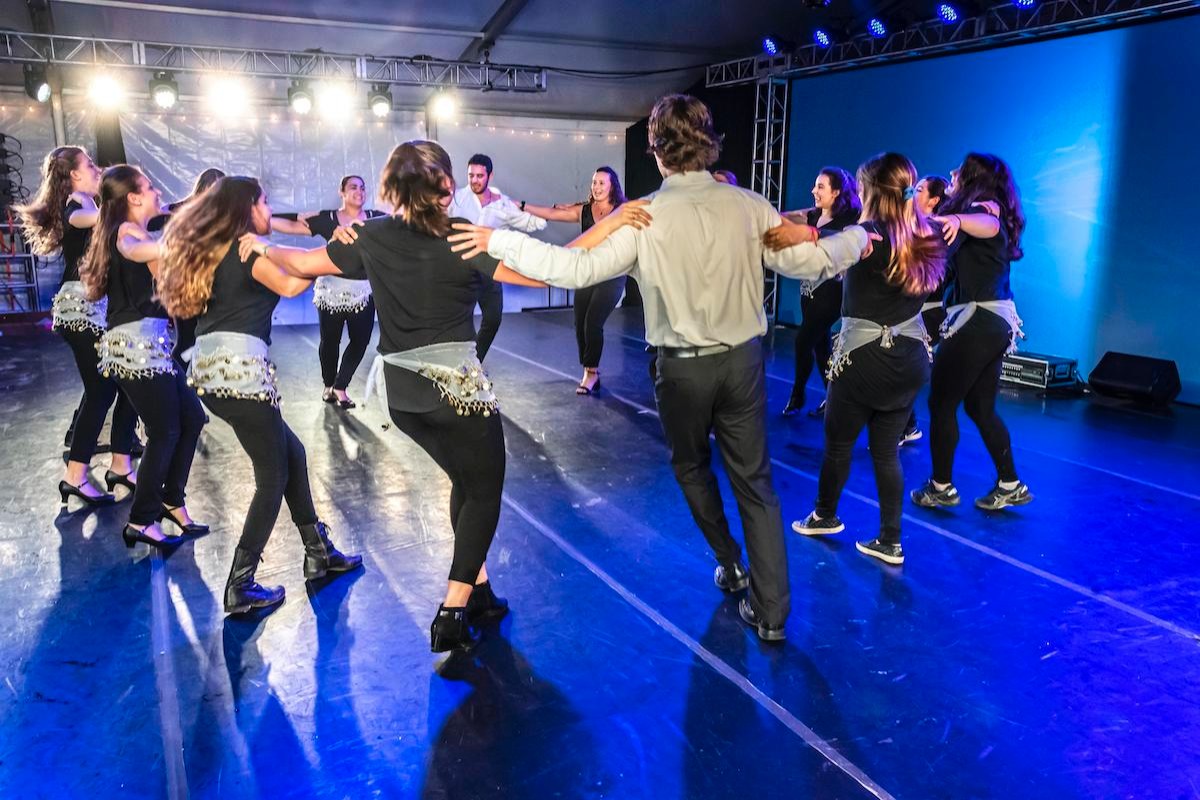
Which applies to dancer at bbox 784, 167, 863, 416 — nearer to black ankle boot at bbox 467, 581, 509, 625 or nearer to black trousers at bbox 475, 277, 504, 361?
black trousers at bbox 475, 277, 504, 361

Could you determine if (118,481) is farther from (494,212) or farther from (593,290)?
(593,290)

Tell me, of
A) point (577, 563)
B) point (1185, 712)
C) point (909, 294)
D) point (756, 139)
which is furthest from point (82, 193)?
point (756, 139)

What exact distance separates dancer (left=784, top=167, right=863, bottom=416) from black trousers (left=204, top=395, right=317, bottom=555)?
11.4 ft

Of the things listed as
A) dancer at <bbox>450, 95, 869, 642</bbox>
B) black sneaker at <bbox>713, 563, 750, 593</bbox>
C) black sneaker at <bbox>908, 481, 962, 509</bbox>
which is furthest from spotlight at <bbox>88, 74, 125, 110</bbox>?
black sneaker at <bbox>908, 481, 962, 509</bbox>

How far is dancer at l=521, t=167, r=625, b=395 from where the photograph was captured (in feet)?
20.0

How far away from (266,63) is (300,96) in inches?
18.3

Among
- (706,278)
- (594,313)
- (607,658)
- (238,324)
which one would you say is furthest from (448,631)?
(594,313)

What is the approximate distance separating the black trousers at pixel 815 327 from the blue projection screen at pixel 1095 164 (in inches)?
117

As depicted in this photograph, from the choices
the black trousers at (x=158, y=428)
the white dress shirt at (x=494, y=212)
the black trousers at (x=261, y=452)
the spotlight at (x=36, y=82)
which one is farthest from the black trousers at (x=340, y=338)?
the spotlight at (x=36, y=82)

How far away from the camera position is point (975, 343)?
3996 mm

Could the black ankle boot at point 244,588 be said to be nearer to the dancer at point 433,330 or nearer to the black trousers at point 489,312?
the dancer at point 433,330

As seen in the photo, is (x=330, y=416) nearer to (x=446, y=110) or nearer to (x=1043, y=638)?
(x=1043, y=638)

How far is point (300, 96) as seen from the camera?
31.9 ft

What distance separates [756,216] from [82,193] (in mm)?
3113
